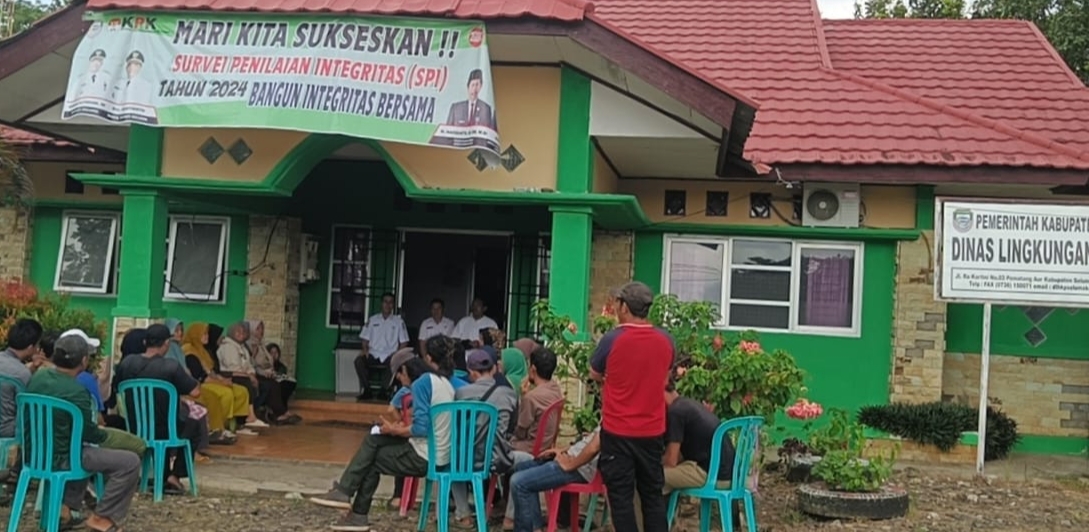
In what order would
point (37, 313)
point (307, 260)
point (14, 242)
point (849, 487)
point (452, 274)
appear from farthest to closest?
point (452, 274)
point (14, 242)
point (307, 260)
point (37, 313)
point (849, 487)

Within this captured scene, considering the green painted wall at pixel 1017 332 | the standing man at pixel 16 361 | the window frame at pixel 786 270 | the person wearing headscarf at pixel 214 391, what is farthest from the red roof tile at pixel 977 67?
the standing man at pixel 16 361

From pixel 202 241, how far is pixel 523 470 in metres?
7.29

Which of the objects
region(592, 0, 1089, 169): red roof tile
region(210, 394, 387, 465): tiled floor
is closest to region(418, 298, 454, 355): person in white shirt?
region(210, 394, 387, 465): tiled floor

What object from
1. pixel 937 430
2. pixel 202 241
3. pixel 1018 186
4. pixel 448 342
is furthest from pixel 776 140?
pixel 202 241

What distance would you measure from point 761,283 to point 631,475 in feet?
20.1

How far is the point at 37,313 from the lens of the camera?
30.2 ft

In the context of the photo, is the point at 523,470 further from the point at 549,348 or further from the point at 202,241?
the point at 202,241

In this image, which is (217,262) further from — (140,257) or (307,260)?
(140,257)

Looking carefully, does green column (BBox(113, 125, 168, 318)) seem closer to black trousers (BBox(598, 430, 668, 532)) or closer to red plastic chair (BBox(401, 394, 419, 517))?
red plastic chair (BBox(401, 394, 419, 517))

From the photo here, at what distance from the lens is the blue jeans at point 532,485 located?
638 cm

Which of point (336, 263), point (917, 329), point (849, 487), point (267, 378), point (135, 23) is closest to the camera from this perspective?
point (849, 487)

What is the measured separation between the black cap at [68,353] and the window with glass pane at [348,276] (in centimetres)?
625

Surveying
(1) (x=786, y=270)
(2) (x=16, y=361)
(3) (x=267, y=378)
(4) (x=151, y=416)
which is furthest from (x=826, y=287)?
(2) (x=16, y=361)

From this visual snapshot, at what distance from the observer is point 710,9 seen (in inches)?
570
